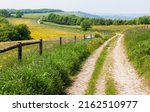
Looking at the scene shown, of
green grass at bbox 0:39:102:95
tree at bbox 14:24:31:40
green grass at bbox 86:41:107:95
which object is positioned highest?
green grass at bbox 0:39:102:95

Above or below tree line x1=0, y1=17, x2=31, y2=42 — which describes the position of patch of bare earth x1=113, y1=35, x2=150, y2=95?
above

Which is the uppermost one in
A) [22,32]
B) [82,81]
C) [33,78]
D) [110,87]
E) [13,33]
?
[33,78]

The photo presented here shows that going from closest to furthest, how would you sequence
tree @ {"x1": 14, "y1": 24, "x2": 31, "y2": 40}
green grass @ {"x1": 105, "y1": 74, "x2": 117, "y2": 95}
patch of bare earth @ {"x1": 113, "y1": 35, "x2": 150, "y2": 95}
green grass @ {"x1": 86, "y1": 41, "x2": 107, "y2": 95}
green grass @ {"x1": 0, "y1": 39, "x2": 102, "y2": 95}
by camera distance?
green grass @ {"x1": 0, "y1": 39, "x2": 102, "y2": 95}
green grass @ {"x1": 105, "y1": 74, "x2": 117, "y2": 95}
green grass @ {"x1": 86, "y1": 41, "x2": 107, "y2": 95}
patch of bare earth @ {"x1": 113, "y1": 35, "x2": 150, "y2": 95}
tree @ {"x1": 14, "y1": 24, "x2": 31, "y2": 40}

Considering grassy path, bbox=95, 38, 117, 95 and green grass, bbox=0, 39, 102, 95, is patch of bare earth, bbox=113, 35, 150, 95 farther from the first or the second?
green grass, bbox=0, 39, 102, 95

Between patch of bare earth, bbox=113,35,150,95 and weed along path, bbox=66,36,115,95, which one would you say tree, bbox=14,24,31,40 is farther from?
A: patch of bare earth, bbox=113,35,150,95

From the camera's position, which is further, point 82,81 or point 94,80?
point 94,80

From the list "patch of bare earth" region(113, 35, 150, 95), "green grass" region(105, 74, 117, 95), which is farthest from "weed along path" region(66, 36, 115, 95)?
"patch of bare earth" region(113, 35, 150, 95)

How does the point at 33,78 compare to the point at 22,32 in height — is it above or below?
above

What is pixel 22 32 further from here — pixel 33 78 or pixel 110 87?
pixel 33 78

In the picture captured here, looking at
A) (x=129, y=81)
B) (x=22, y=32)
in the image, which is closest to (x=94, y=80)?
(x=129, y=81)

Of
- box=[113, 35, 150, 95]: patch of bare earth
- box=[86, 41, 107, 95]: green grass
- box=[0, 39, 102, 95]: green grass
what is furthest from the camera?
box=[113, 35, 150, 95]: patch of bare earth

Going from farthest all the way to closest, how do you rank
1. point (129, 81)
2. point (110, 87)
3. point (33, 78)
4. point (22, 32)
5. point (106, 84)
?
point (22, 32) < point (129, 81) < point (106, 84) < point (110, 87) < point (33, 78)

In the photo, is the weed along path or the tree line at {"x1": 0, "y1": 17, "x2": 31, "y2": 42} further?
the tree line at {"x1": 0, "y1": 17, "x2": 31, "y2": 42}

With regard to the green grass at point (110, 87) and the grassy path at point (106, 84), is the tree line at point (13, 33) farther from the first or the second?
the green grass at point (110, 87)
